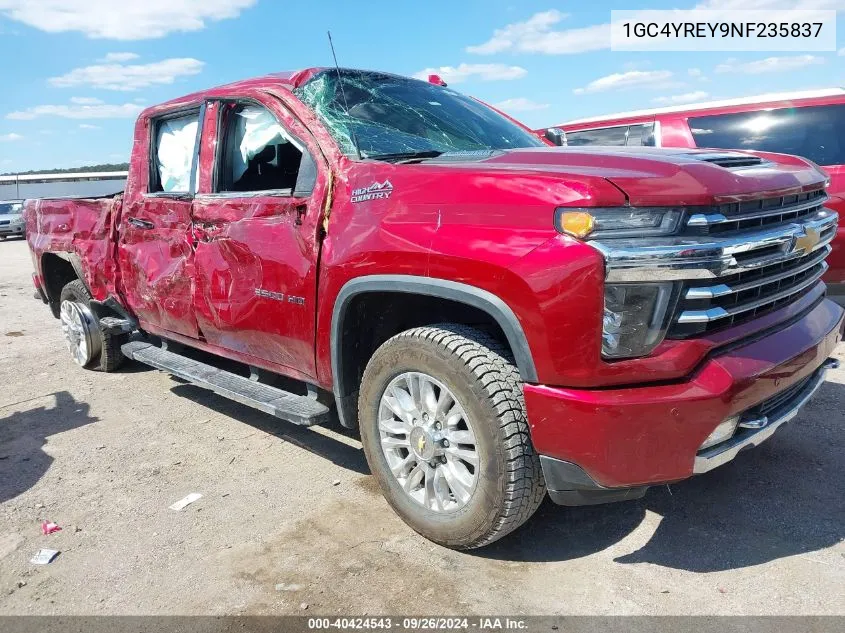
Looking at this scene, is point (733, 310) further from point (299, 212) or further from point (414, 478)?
point (299, 212)

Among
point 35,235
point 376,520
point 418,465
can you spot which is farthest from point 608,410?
point 35,235

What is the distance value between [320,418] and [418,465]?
0.64 metres

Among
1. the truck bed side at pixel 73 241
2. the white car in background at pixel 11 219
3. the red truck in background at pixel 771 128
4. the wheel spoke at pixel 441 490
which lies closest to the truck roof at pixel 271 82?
the truck bed side at pixel 73 241

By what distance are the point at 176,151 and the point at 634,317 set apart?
3349 millimetres

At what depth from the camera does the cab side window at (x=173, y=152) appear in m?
4.20

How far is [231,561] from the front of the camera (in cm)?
285

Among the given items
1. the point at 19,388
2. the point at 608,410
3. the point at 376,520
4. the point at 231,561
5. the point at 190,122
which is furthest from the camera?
the point at 19,388

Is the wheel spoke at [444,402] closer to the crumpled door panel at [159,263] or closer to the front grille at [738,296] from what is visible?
the front grille at [738,296]

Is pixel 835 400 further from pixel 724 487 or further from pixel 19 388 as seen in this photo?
pixel 19 388

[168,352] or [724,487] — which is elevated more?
[168,352]

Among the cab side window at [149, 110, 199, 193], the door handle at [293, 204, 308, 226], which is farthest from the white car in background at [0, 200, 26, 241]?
the door handle at [293, 204, 308, 226]

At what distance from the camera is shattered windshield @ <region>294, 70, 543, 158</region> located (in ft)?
10.9

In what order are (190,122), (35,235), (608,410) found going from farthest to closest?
(35,235) < (190,122) < (608,410)

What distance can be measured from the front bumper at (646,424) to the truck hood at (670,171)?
576mm
